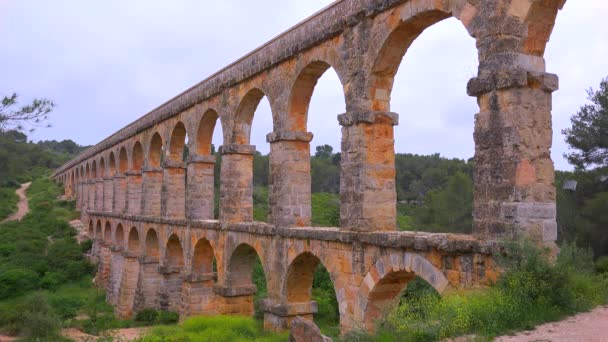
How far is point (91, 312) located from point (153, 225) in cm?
496

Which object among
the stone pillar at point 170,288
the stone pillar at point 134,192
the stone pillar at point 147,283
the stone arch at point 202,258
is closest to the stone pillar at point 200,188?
the stone arch at point 202,258

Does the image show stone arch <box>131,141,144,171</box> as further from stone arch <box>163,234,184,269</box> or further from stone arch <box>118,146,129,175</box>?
stone arch <box>163,234,184,269</box>

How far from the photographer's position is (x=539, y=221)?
563cm

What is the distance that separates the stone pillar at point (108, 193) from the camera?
2577 centimetres

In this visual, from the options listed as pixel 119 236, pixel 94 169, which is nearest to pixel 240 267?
pixel 119 236

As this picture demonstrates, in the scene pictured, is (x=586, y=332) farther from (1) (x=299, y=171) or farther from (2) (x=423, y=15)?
(1) (x=299, y=171)

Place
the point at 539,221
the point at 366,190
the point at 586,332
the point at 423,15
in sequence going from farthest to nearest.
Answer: the point at 366,190 → the point at 423,15 → the point at 539,221 → the point at 586,332

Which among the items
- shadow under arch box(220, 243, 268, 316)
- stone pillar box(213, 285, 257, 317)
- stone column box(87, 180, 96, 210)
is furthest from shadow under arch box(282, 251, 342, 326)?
stone column box(87, 180, 96, 210)

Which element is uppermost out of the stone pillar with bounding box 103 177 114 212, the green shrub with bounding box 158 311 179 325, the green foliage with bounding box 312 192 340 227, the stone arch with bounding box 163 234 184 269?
the stone pillar with bounding box 103 177 114 212

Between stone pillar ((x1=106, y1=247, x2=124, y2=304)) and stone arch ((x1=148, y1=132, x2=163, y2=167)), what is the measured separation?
4.04 meters

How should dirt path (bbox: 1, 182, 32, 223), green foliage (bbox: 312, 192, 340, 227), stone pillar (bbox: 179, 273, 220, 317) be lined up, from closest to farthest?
1. stone pillar (bbox: 179, 273, 220, 317)
2. green foliage (bbox: 312, 192, 340, 227)
3. dirt path (bbox: 1, 182, 32, 223)

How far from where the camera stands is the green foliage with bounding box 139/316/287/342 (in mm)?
9602

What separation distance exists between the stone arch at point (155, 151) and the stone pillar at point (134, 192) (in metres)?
2.18

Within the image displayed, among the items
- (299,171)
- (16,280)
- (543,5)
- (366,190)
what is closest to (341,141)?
(366,190)
